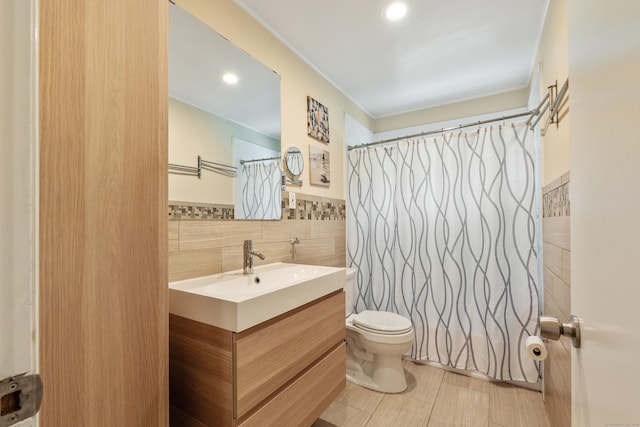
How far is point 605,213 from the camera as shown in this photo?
1.37 ft

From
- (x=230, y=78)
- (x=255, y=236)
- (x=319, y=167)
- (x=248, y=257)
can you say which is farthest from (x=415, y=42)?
(x=248, y=257)

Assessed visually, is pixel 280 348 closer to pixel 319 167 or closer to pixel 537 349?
pixel 537 349

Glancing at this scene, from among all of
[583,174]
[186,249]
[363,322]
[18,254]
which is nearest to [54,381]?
[18,254]

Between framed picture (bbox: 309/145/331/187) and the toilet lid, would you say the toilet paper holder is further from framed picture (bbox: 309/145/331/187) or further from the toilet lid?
framed picture (bbox: 309/145/331/187)

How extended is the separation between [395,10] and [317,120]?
33.5 inches

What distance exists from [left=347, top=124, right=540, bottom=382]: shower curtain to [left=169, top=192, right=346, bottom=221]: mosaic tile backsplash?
0.81ft

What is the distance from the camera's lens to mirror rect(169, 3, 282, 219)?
1267 mm

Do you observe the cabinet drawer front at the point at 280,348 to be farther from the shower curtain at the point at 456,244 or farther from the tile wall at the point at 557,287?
the shower curtain at the point at 456,244

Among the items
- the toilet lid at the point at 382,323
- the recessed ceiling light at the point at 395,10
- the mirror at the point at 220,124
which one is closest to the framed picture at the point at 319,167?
the mirror at the point at 220,124

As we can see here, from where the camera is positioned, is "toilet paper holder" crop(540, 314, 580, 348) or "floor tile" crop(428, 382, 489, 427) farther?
"floor tile" crop(428, 382, 489, 427)

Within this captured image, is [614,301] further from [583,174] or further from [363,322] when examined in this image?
[363,322]

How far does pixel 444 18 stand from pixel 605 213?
5.69 feet

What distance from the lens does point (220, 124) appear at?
1.48 m

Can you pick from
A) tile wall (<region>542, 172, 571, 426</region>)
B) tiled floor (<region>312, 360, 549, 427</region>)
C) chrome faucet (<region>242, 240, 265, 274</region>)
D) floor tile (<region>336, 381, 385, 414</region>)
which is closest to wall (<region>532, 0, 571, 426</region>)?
tile wall (<region>542, 172, 571, 426</region>)
